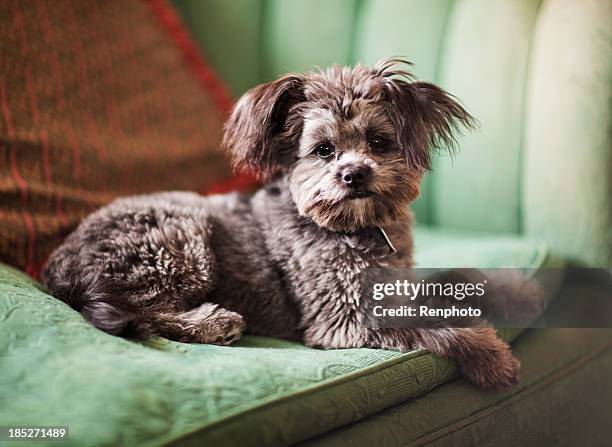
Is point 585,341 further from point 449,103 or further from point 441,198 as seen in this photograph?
point 449,103

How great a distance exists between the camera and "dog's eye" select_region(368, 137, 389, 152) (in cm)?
149

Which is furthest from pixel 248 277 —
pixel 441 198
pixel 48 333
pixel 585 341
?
pixel 585 341

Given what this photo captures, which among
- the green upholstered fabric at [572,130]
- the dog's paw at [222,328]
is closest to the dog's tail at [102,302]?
the dog's paw at [222,328]

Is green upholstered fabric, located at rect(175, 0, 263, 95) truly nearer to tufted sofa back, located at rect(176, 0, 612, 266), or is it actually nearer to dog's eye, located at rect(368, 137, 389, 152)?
tufted sofa back, located at rect(176, 0, 612, 266)

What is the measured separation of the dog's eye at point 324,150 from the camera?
1.51 meters

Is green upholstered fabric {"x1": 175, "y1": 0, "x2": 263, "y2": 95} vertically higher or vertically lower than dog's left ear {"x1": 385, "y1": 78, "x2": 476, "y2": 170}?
higher

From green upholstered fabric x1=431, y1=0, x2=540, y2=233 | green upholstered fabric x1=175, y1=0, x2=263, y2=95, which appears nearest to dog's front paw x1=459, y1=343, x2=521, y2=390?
green upholstered fabric x1=431, y1=0, x2=540, y2=233

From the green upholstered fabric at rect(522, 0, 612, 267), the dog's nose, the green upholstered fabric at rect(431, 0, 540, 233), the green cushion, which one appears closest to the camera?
the green cushion

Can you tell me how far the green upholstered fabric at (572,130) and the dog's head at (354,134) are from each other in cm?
48

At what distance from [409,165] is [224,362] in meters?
0.67

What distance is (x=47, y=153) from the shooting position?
188 cm

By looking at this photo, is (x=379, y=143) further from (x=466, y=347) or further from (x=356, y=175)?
(x=466, y=347)

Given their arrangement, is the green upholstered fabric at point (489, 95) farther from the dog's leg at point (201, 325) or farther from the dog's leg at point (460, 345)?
the dog's leg at point (201, 325)

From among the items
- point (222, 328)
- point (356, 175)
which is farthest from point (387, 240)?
point (222, 328)
